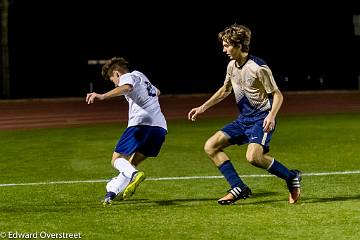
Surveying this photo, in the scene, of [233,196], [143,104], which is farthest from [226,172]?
[143,104]

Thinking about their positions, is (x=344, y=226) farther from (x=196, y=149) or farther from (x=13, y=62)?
(x=13, y=62)

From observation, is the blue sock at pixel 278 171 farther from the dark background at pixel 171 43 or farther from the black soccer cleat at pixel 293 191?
the dark background at pixel 171 43

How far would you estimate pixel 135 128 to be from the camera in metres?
10.1

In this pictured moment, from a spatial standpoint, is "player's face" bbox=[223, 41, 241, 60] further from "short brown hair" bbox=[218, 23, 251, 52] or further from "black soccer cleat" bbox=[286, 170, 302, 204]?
"black soccer cleat" bbox=[286, 170, 302, 204]

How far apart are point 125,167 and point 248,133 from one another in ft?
4.52

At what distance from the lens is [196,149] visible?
51.7 feet

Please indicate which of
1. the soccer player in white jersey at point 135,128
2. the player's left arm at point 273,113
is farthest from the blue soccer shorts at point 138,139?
the player's left arm at point 273,113

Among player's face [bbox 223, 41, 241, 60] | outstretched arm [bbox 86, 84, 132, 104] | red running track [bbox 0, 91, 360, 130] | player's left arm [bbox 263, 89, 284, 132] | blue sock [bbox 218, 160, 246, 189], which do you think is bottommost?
red running track [bbox 0, 91, 360, 130]

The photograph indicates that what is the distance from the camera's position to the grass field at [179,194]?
8102 mm

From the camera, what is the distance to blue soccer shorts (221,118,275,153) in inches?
369

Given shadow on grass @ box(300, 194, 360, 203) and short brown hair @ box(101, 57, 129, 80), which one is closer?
shadow on grass @ box(300, 194, 360, 203)

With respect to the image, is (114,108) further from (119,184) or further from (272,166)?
(272,166)

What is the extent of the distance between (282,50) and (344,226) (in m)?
34.5

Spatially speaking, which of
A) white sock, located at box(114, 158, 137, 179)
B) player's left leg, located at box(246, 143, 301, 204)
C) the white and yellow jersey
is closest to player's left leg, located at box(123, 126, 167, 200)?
white sock, located at box(114, 158, 137, 179)
